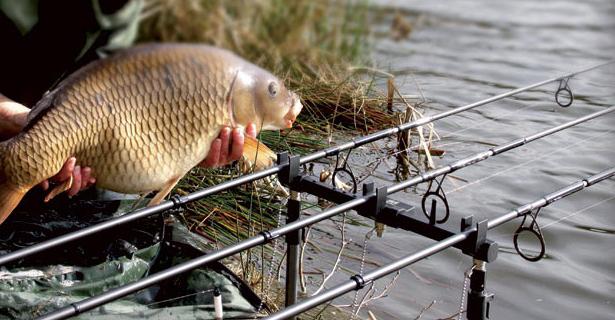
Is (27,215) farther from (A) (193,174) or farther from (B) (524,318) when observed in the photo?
(B) (524,318)

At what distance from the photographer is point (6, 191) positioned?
144 cm

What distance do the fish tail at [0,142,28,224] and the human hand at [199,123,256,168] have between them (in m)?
0.29

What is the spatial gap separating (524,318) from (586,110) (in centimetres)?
Result: 159

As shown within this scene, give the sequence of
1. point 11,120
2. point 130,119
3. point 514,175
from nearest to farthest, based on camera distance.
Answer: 1. point 130,119
2. point 11,120
3. point 514,175

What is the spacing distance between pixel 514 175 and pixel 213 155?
5.45 feet

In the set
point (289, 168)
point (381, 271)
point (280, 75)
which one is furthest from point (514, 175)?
point (381, 271)

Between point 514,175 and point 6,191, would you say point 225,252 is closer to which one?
point 6,191

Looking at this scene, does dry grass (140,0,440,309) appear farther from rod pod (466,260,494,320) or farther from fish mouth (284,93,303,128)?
rod pod (466,260,494,320)

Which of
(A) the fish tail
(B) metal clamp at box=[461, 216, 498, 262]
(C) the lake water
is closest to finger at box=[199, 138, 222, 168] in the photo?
(A) the fish tail

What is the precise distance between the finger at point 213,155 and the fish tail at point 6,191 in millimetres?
285

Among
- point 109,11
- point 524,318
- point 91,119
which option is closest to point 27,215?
point 109,11

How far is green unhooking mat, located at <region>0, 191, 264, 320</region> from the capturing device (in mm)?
1605

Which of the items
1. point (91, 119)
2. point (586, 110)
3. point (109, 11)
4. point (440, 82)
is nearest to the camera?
point (91, 119)

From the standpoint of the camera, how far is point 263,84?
1488 millimetres
